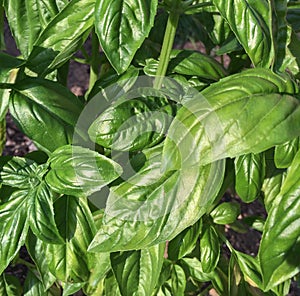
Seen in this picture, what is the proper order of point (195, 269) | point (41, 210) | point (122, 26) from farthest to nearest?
1. point (195, 269)
2. point (41, 210)
3. point (122, 26)

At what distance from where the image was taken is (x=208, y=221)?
1.08m

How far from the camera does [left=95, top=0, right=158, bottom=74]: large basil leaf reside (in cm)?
71

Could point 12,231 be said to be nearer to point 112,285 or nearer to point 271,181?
point 112,285

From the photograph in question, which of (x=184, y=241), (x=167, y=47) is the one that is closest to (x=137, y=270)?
(x=184, y=241)

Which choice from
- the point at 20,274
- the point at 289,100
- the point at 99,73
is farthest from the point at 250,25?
the point at 20,274

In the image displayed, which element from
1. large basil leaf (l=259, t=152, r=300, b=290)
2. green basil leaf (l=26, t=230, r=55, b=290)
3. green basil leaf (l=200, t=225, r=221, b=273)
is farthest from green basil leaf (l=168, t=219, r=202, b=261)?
large basil leaf (l=259, t=152, r=300, b=290)

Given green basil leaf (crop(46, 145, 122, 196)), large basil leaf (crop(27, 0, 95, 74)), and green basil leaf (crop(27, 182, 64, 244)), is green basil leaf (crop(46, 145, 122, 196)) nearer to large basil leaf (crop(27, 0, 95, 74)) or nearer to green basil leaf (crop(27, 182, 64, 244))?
green basil leaf (crop(27, 182, 64, 244))

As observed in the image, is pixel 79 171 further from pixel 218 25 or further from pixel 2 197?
pixel 218 25

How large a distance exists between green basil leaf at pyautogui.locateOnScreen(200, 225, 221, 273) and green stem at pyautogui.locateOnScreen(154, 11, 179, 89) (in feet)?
1.03

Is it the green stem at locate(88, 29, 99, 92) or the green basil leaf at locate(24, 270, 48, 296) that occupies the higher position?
the green stem at locate(88, 29, 99, 92)

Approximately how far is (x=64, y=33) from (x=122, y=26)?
16 cm

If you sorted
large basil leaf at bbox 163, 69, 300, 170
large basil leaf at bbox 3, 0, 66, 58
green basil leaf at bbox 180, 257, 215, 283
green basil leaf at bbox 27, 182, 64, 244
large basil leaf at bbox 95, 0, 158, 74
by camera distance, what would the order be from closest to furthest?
large basil leaf at bbox 163, 69, 300, 170 < large basil leaf at bbox 95, 0, 158, 74 < green basil leaf at bbox 27, 182, 64, 244 < large basil leaf at bbox 3, 0, 66, 58 < green basil leaf at bbox 180, 257, 215, 283

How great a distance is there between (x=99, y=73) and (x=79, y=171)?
1.45 feet

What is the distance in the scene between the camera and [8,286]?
122cm
